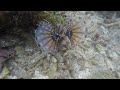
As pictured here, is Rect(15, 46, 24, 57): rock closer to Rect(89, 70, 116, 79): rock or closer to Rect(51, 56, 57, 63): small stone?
Rect(51, 56, 57, 63): small stone

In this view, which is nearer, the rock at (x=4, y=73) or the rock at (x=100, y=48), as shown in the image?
the rock at (x=4, y=73)

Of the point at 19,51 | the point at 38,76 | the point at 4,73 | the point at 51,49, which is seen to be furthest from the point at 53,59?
the point at 4,73

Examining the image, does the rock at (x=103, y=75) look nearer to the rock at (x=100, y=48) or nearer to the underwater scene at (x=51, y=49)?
the underwater scene at (x=51, y=49)

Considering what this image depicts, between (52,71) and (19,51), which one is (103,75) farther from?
(19,51)

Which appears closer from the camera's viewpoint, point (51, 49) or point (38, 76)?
point (38, 76)

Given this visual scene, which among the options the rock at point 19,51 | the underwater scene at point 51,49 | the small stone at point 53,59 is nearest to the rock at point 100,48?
the underwater scene at point 51,49

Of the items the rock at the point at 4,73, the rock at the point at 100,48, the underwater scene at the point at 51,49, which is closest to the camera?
the rock at the point at 4,73

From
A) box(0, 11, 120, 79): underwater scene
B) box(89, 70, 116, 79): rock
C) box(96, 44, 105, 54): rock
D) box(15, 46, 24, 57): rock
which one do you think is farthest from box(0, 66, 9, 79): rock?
box(96, 44, 105, 54): rock
